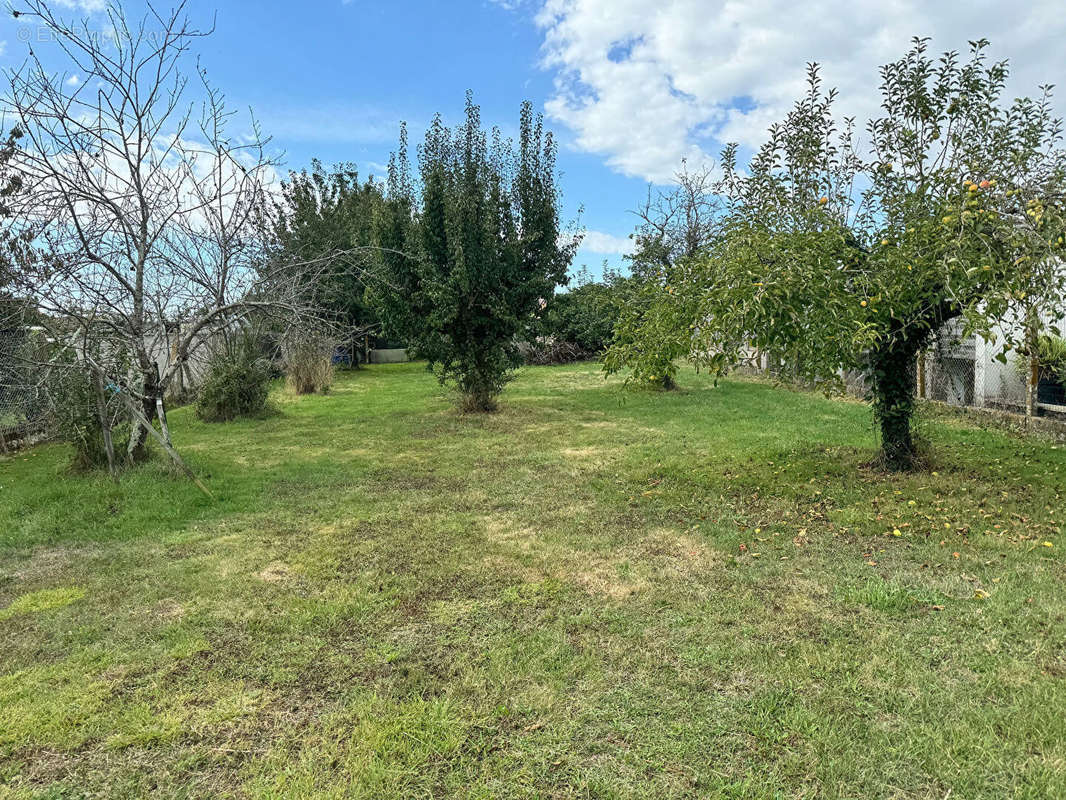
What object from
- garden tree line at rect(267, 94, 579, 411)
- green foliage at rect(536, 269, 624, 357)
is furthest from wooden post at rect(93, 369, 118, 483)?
green foliage at rect(536, 269, 624, 357)

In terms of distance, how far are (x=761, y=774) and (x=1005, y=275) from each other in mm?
3633

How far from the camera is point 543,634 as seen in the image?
3.06 meters

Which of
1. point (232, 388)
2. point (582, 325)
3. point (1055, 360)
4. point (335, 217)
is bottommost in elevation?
point (232, 388)

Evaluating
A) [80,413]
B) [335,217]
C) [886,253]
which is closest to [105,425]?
[80,413]

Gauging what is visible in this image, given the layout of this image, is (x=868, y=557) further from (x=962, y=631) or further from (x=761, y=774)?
(x=761, y=774)

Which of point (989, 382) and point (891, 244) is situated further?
point (989, 382)

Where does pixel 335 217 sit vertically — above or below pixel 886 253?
above

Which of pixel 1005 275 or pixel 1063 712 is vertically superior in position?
pixel 1005 275

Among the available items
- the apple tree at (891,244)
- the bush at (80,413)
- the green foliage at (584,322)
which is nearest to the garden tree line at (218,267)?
the bush at (80,413)

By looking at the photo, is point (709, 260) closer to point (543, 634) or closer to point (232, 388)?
point (543, 634)

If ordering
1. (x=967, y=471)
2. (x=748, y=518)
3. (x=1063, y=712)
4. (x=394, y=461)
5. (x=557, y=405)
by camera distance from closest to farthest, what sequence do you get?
(x=1063, y=712), (x=748, y=518), (x=967, y=471), (x=394, y=461), (x=557, y=405)

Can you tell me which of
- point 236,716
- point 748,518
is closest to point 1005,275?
point 748,518

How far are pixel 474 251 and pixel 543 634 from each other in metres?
7.74

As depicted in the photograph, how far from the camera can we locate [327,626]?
320 centimetres
